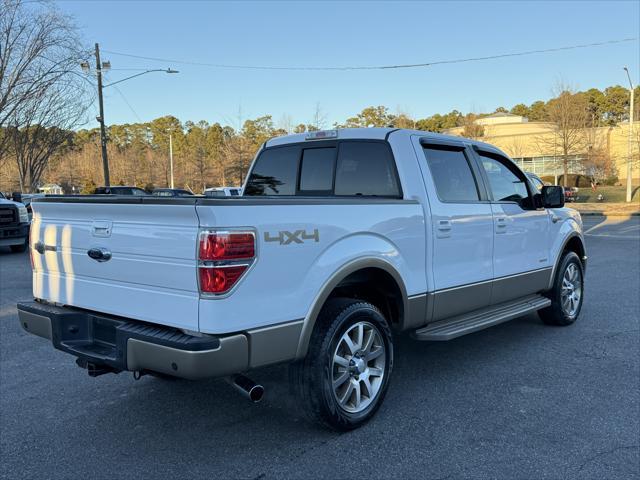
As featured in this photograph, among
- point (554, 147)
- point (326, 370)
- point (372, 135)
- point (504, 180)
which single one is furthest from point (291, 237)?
point (554, 147)

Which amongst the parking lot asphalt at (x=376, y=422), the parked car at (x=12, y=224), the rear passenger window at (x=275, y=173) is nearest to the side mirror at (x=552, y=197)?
the parking lot asphalt at (x=376, y=422)

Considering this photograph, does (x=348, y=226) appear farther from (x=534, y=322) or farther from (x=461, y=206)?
(x=534, y=322)

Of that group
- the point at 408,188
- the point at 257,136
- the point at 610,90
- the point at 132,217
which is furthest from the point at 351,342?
the point at 610,90

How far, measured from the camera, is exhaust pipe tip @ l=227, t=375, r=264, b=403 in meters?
3.06

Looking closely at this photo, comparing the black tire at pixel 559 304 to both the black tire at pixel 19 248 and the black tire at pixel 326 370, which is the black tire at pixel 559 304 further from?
the black tire at pixel 19 248

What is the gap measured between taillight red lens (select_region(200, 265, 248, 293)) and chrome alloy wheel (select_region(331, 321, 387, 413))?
97 centimetres

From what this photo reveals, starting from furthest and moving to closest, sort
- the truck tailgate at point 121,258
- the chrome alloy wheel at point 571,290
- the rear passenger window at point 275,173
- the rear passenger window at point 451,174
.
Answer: the chrome alloy wheel at point 571,290
the rear passenger window at point 275,173
the rear passenger window at point 451,174
the truck tailgate at point 121,258

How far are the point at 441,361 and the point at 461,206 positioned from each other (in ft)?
4.85

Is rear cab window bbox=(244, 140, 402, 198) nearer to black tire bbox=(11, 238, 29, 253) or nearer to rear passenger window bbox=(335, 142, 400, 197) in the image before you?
rear passenger window bbox=(335, 142, 400, 197)

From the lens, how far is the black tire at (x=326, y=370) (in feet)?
10.7

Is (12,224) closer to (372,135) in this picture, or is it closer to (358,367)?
(372,135)

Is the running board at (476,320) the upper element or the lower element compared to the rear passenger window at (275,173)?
lower

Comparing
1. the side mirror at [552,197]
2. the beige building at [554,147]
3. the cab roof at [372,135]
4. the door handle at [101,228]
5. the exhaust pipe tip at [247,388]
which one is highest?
the beige building at [554,147]

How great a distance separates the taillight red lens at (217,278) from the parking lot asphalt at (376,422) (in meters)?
1.08
